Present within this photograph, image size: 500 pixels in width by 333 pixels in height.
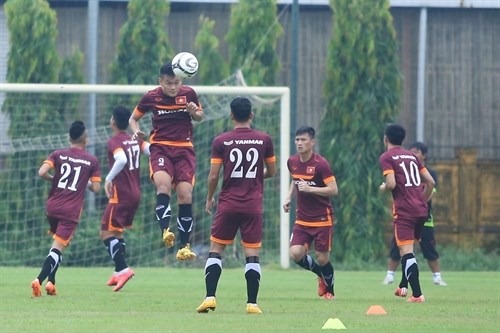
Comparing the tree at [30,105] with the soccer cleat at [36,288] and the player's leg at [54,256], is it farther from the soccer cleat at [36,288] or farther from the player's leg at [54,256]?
the soccer cleat at [36,288]

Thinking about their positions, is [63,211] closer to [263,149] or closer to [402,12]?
[263,149]

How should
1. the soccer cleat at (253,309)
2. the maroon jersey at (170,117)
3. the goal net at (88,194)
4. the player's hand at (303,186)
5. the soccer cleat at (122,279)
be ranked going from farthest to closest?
the goal net at (88,194) < the soccer cleat at (122,279) < the player's hand at (303,186) < the maroon jersey at (170,117) < the soccer cleat at (253,309)

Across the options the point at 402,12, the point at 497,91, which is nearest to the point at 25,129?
the point at 402,12

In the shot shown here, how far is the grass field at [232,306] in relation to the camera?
436 inches

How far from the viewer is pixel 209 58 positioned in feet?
84.9

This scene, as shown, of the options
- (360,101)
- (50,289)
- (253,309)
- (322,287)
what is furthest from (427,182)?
(360,101)

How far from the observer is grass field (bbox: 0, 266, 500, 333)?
436 inches

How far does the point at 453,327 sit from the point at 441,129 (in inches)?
678

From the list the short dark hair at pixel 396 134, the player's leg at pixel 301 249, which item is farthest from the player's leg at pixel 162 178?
the short dark hair at pixel 396 134

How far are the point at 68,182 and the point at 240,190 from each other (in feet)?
10.9

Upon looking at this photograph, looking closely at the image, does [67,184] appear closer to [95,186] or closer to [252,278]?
[95,186]

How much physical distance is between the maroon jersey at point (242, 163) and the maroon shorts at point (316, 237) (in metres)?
2.40

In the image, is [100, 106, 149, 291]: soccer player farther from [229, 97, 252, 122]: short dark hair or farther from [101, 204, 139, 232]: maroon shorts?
[229, 97, 252, 122]: short dark hair

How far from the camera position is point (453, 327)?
11.1 m
